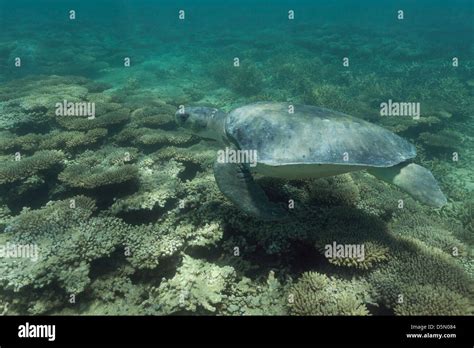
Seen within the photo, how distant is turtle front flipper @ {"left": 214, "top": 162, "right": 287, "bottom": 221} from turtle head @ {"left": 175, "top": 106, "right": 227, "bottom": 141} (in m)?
1.19

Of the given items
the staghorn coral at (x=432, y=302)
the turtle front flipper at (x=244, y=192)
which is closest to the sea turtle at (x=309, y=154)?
the turtle front flipper at (x=244, y=192)

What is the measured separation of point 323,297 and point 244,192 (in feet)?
5.96

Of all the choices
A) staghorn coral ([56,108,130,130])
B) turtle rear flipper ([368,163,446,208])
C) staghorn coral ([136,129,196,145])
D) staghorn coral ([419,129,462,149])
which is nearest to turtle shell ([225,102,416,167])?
turtle rear flipper ([368,163,446,208])

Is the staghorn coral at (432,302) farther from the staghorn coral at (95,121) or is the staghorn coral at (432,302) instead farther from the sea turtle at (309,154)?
the staghorn coral at (95,121)

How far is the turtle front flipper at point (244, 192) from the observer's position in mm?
4513

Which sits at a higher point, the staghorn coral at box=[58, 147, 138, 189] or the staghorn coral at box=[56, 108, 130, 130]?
the staghorn coral at box=[56, 108, 130, 130]

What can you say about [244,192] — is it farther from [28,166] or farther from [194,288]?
[28,166]

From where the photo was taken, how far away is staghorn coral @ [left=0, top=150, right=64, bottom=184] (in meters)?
6.71

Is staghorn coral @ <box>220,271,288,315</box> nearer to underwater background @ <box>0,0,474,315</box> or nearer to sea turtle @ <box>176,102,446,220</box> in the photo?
underwater background @ <box>0,0,474,315</box>

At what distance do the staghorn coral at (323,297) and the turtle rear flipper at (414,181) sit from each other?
162cm

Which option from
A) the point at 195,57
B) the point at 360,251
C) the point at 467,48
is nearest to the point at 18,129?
the point at 360,251

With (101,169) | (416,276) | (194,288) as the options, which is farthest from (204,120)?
(416,276)

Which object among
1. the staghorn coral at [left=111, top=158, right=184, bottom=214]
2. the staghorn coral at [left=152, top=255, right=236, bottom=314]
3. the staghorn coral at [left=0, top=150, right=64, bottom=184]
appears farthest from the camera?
the staghorn coral at [left=0, top=150, right=64, bottom=184]
